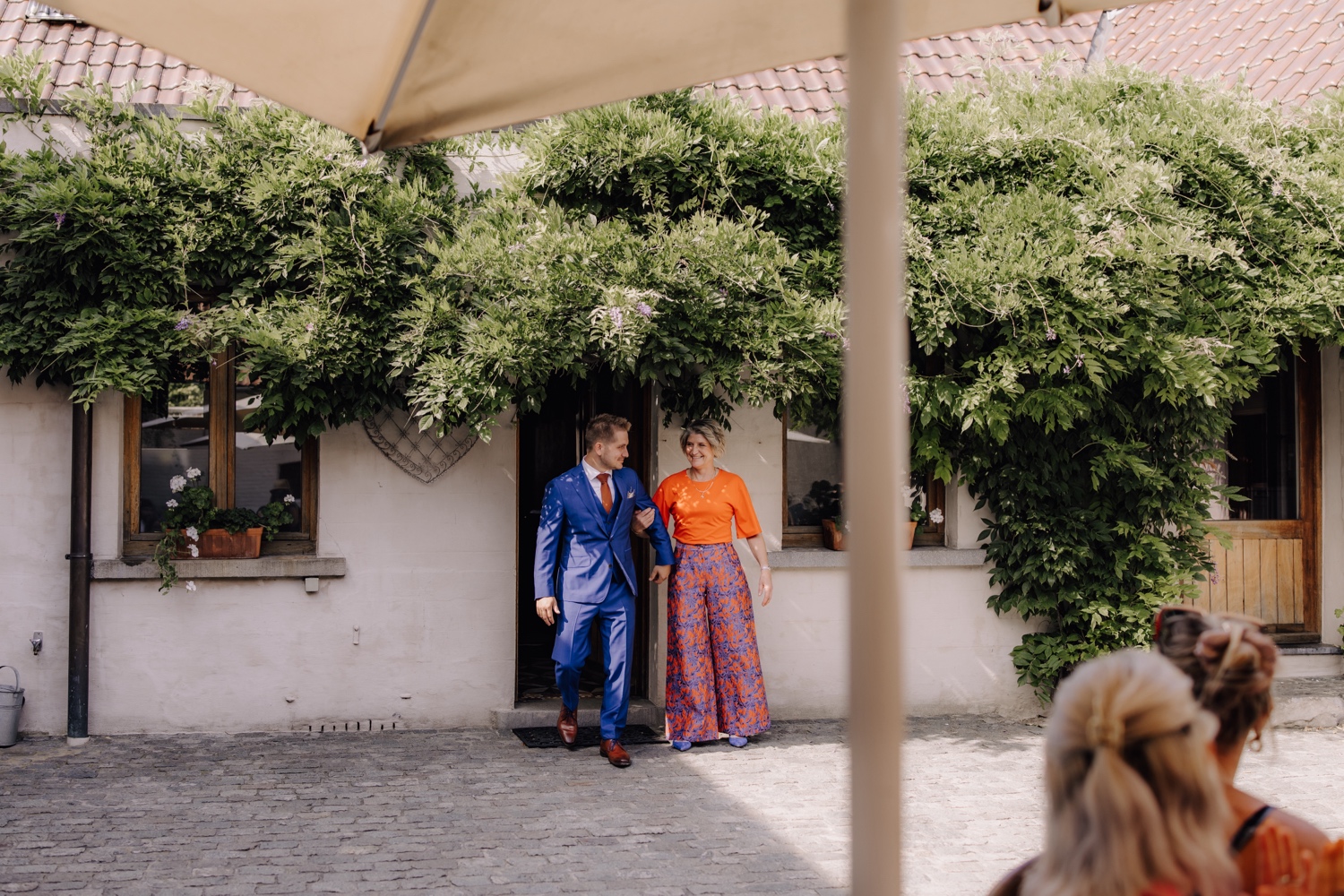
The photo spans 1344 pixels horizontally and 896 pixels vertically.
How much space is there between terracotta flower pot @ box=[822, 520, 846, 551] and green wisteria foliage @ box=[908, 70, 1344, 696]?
861mm

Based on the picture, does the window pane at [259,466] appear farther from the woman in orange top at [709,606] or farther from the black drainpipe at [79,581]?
the woman in orange top at [709,606]

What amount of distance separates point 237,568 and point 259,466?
71cm

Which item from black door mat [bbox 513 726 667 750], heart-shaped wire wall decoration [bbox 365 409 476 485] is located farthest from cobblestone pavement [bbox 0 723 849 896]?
heart-shaped wire wall decoration [bbox 365 409 476 485]

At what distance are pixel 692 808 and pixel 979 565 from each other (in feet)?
10.1

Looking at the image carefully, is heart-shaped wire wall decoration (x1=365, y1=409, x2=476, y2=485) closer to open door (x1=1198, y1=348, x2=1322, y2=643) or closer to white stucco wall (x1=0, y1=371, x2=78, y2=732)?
white stucco wall (x1=0, y1=371, x2=78, y2=732)

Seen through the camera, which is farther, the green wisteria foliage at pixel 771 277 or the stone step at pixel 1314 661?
the stone step at pixel 1314 661

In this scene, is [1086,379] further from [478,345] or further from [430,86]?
[430,86]

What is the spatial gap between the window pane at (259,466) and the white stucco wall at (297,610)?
0.29m

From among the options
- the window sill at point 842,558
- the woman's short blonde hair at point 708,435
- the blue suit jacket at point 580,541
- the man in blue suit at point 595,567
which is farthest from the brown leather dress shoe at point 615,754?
the woman's short blonde hair at point 708,435

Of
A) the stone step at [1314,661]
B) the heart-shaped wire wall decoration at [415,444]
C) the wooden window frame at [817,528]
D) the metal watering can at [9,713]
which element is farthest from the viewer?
the stone step at [1314,661]

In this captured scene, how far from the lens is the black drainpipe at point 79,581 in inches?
268

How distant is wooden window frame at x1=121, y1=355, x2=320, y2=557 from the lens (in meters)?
7.12

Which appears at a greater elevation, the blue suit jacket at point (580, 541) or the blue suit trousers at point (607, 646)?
the blue suit jacket at point (580, 541)

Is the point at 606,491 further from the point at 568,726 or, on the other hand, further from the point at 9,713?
the point at 9,713
